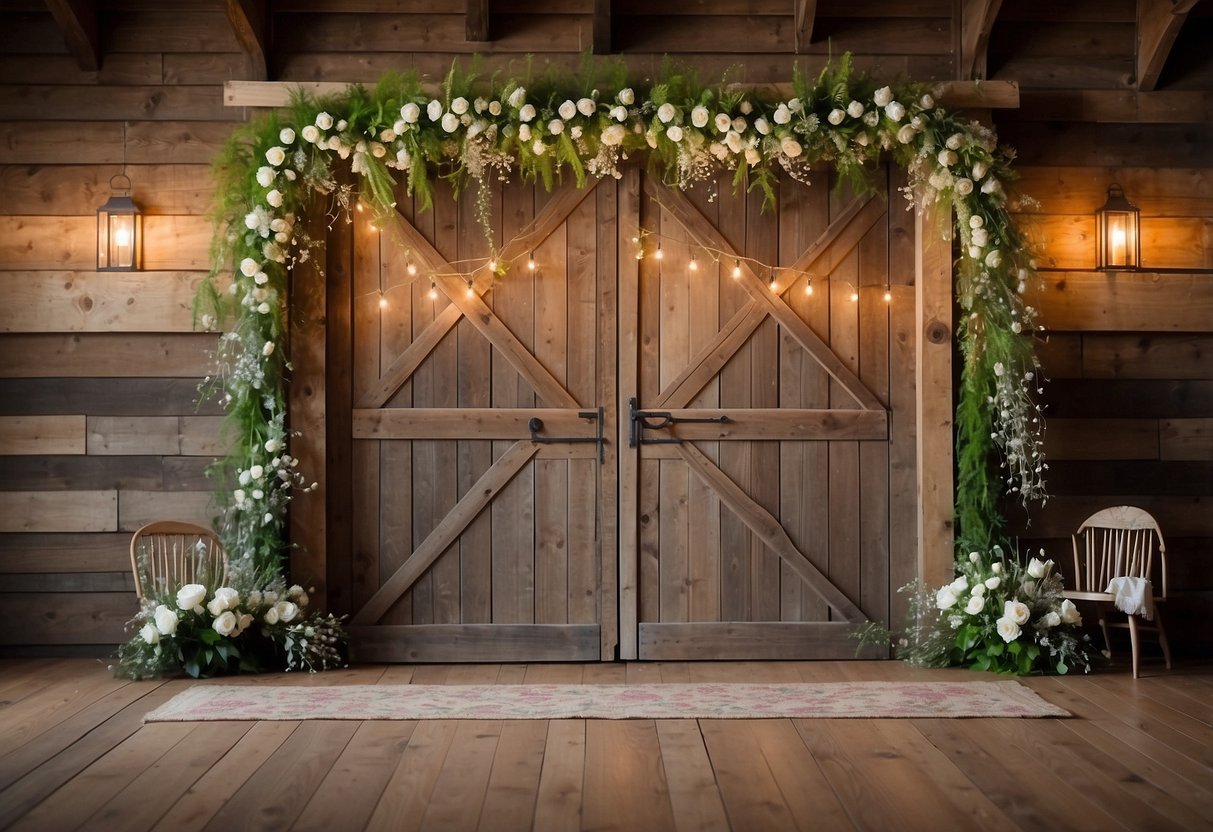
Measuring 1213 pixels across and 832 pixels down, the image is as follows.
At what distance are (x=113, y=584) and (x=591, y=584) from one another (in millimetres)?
2077

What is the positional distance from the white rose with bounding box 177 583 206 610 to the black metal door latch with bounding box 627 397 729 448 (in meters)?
1.84

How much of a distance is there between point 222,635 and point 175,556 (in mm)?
470

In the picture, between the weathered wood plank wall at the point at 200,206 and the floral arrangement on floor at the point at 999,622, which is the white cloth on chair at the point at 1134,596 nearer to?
the floral arrangement on floor at the point at 999,622

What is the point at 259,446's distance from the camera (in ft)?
15.3

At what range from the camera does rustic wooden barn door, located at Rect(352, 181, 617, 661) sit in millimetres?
4879

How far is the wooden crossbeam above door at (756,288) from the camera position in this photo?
4.91m

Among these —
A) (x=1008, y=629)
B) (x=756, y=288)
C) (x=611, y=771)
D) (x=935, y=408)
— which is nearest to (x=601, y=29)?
(x=756, y=288)

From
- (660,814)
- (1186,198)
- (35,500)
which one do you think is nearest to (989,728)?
(660,814)

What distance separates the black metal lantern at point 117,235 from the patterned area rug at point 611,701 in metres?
1.83

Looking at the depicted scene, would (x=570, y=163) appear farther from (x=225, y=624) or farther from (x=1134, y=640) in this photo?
(x=1134, y=640)

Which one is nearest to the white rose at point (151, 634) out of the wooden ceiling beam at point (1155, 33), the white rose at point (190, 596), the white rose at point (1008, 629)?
the white rose at point (190, 596)

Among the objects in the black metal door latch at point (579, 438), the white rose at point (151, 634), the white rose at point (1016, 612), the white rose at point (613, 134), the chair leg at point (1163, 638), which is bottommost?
the chair leg at point (1163, 638)

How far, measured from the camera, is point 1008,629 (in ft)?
14.8

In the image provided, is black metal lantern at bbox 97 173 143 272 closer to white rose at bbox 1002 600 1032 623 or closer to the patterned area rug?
the patterned area rug
